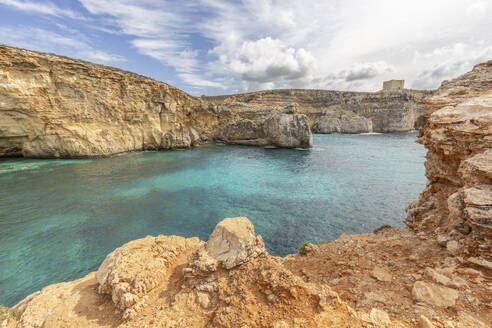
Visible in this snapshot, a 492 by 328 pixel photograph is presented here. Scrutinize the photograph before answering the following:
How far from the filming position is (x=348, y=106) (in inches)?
3167

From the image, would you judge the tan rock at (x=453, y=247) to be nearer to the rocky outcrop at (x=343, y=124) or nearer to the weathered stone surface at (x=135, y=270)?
the weathered stone surface at (x=135, y=270)

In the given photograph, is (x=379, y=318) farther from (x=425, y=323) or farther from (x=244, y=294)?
(x=244, y=294)

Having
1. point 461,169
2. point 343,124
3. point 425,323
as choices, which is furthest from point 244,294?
point 343,124

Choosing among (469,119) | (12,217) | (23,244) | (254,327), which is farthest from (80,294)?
(12,217)

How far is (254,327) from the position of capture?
2.75 metres

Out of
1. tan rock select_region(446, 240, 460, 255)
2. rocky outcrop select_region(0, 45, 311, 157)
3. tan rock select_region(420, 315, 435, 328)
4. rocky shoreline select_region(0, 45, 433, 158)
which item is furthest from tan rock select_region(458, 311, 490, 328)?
rocky outcrop select_region(0, 45, 311, 157)

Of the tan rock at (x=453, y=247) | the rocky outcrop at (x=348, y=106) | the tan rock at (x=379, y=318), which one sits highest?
the rocky outcrop at (x=348, y=106)

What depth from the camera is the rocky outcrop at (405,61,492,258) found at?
13.2ft

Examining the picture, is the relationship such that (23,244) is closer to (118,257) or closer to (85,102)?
(118,257)

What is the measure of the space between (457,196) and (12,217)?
19.8 metres

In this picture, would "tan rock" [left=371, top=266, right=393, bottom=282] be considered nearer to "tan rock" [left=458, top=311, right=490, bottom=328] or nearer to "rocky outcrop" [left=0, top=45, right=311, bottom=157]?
"tan rock" [left=458, top=311, right=490, bottom=328]

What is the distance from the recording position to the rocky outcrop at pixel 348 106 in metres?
73.2

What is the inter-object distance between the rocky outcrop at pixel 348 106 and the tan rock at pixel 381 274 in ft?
230

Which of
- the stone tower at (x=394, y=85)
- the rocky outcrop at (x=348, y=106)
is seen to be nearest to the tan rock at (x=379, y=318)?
the rocky outcrop at (x=348, y=106)
